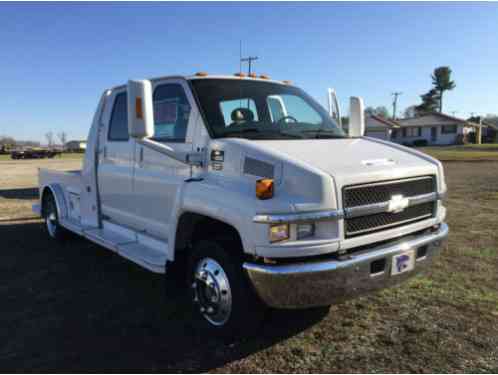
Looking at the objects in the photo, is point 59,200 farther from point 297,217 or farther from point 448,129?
point 448,129

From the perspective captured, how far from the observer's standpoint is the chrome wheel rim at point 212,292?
3.30 meters

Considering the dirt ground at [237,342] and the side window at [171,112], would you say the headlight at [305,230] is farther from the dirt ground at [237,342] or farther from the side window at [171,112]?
the side window at [171,112]

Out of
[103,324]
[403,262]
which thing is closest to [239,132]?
[403,262]

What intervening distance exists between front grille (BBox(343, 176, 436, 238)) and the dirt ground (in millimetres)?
965

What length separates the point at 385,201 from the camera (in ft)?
10.5

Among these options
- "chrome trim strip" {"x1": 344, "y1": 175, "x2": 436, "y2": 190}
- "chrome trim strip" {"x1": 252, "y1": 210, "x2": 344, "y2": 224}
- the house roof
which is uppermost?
the house roof

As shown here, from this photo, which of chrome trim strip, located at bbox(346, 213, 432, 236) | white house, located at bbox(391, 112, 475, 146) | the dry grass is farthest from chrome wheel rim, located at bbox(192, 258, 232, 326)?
white house, located at bbox(391, 112, 475, 146)

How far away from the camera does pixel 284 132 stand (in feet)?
12.6

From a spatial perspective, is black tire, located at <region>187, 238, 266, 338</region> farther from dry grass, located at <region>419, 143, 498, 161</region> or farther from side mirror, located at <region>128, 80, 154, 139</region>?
dry grass, located at <region>419, 143, 498, 161</region>

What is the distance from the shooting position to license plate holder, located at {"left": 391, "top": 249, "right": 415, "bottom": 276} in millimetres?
3189

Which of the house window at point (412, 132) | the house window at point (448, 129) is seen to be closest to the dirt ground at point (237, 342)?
the house window at point (448, 129)

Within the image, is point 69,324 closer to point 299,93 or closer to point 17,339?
point 17,339

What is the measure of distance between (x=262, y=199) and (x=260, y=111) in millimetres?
1529

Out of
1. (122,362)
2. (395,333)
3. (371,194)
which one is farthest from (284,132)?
(122,362)
